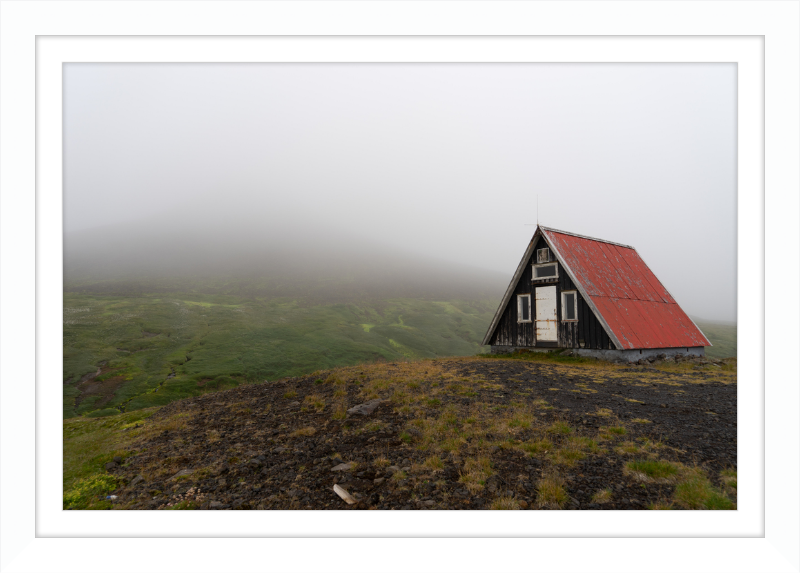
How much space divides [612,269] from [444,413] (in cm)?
1906

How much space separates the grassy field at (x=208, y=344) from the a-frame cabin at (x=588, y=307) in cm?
1503

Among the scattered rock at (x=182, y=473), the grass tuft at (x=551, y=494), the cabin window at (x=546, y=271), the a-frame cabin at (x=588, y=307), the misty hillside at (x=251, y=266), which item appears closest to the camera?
the grass tuft at (x=551, y=494)

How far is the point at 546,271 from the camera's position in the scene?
77.7 ft

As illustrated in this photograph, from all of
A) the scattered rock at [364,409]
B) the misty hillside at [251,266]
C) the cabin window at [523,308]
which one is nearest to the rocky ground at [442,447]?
the scattered rock at [364,409]

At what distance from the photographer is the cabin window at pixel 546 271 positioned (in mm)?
23156

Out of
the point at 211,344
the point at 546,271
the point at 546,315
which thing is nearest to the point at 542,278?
the point at 546,271

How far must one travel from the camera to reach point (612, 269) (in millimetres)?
24891

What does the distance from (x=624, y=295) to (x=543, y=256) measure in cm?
506

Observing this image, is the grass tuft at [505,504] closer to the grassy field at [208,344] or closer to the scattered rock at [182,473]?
the scattered rock at [182,473]

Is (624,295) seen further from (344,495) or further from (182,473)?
(182,473)
